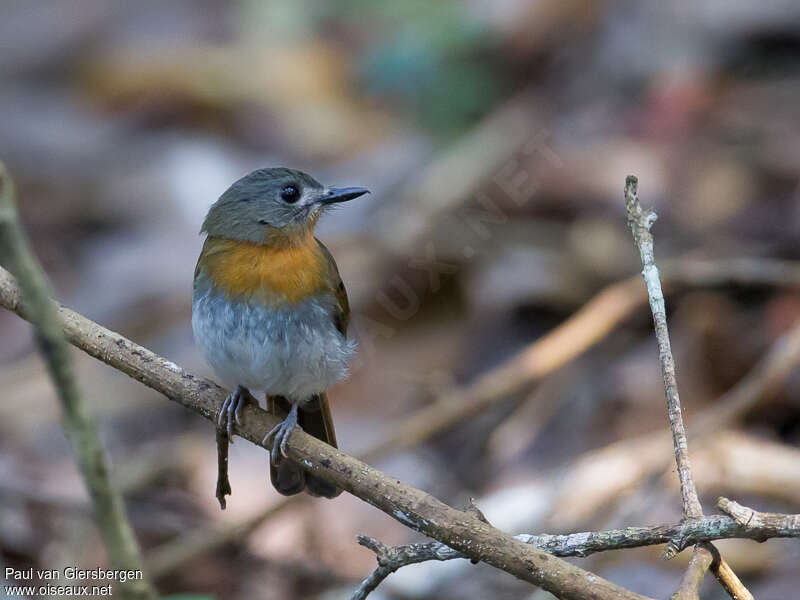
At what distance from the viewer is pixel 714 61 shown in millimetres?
8062

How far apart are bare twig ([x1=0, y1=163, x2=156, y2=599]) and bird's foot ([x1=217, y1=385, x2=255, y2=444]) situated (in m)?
1.40

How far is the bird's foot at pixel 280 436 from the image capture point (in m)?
Answer: 2.89

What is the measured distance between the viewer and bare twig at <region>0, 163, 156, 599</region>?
1.33 metres

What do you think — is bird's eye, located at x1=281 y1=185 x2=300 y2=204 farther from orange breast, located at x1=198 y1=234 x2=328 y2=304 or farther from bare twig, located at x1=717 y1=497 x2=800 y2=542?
bare twig, located at x1=717 y1=497 x2=800 y2=542

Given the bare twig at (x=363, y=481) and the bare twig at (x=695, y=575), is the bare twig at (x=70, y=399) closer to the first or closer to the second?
the bare twig at (x=363, y=481)

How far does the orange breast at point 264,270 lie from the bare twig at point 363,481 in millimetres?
406

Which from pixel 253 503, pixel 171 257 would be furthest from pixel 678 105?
pixel 253 503

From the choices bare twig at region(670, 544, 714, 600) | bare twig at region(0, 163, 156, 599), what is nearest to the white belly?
bare twig at region(670, 544, 714, 600)

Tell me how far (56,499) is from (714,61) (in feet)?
18.5

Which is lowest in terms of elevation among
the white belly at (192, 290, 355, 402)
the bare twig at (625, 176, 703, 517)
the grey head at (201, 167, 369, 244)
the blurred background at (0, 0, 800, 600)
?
the bare twig at (625, 176, 703, 517)

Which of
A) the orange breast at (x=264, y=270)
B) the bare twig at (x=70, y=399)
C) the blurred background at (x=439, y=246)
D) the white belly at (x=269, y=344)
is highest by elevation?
the blurred background at (x=439, y=246)

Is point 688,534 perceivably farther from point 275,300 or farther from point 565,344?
point 565,344

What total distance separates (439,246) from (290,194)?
10.4ft

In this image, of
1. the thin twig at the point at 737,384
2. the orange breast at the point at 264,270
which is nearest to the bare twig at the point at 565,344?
the thin twig at the point at 737,384
